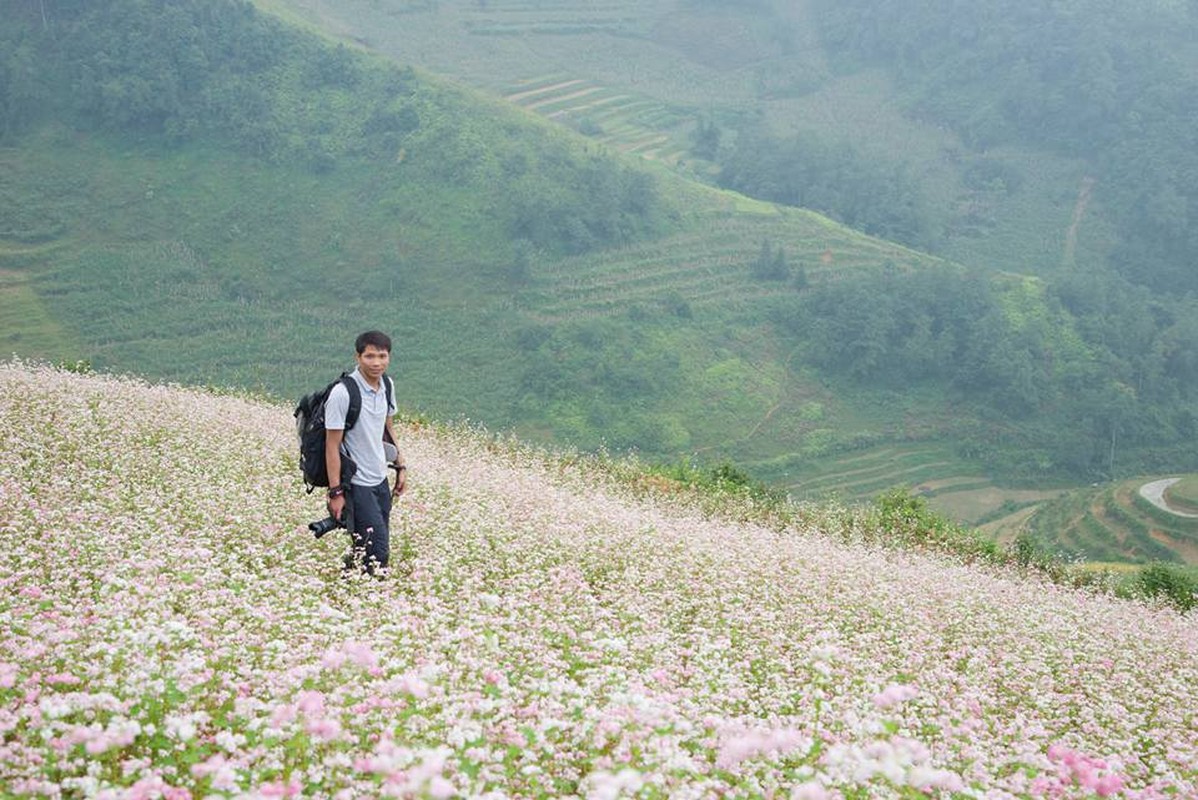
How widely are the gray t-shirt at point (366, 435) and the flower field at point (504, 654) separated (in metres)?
0.62

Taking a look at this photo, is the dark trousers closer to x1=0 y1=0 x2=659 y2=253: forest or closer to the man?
the man

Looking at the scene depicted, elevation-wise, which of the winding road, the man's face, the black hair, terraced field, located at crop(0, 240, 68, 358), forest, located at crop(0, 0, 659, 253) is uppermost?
forest, located at crop(0, 0, 659, 253)

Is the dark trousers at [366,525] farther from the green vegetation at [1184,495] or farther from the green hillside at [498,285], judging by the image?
the green hillside at [498,285]

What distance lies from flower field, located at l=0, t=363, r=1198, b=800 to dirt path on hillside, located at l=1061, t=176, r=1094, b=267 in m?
88.7

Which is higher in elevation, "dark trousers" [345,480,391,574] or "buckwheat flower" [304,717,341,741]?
"buckwheat flower" [304,717,341,741]

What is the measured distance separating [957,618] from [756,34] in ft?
451

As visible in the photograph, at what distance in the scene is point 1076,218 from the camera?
96500mm

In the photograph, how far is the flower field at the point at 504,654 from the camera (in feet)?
11.6

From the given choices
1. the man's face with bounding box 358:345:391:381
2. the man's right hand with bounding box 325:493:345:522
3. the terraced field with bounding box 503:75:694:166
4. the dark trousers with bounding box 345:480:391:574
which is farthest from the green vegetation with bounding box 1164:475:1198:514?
the terraced field with bounding box 503:75:694:166

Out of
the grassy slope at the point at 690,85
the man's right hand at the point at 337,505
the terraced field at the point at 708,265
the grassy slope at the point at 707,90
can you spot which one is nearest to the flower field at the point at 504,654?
the man's right hand at the point at 337,505

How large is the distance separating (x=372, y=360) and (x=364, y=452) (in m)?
0.59

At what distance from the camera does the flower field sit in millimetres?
3549

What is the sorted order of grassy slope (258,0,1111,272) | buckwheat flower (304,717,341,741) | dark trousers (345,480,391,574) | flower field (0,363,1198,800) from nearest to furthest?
buckwheat flower (304,717,341,741) → flower field (0,363,1198,800) → dark trousers (345,480,391,574) → grassy slope (258,0,1111,272)

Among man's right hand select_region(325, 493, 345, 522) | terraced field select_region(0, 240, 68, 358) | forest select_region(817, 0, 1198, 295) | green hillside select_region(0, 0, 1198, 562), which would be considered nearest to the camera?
man's right hand select_region(325, 493, 345, 522)
